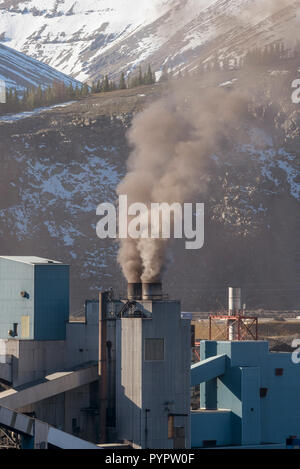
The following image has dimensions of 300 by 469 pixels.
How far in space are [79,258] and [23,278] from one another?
119m

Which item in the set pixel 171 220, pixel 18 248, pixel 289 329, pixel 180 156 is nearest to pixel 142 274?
pixel 171 220

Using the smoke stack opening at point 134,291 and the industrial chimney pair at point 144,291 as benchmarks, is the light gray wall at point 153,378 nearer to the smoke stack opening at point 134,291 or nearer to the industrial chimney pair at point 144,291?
the industrial chimney pair at point 144,291

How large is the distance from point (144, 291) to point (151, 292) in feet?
1.58

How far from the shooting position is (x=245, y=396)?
8469 cm

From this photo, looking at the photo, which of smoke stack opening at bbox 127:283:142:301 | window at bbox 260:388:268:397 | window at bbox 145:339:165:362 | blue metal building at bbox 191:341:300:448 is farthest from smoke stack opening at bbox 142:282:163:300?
window at bbox 260:388:268:397

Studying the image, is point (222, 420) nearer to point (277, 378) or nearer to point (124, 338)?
point (277, 378)

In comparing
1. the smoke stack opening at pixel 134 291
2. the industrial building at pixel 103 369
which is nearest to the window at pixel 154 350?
the industrial building at pixel 103 369

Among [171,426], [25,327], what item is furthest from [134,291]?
[171,426]

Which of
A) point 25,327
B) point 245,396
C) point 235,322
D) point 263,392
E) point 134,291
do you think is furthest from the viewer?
point 235,322

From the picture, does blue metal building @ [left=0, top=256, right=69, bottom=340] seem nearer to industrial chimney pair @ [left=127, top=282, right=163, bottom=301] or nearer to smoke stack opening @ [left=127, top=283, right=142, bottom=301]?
smoke stack opening @ [left=127, top=283, right=142, bottom=301]

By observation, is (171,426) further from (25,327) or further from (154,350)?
(25,327)

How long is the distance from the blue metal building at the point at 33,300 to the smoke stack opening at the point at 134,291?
4863 mm

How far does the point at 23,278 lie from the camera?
7894 centimetres

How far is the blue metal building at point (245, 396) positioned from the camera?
8400 centimetres
